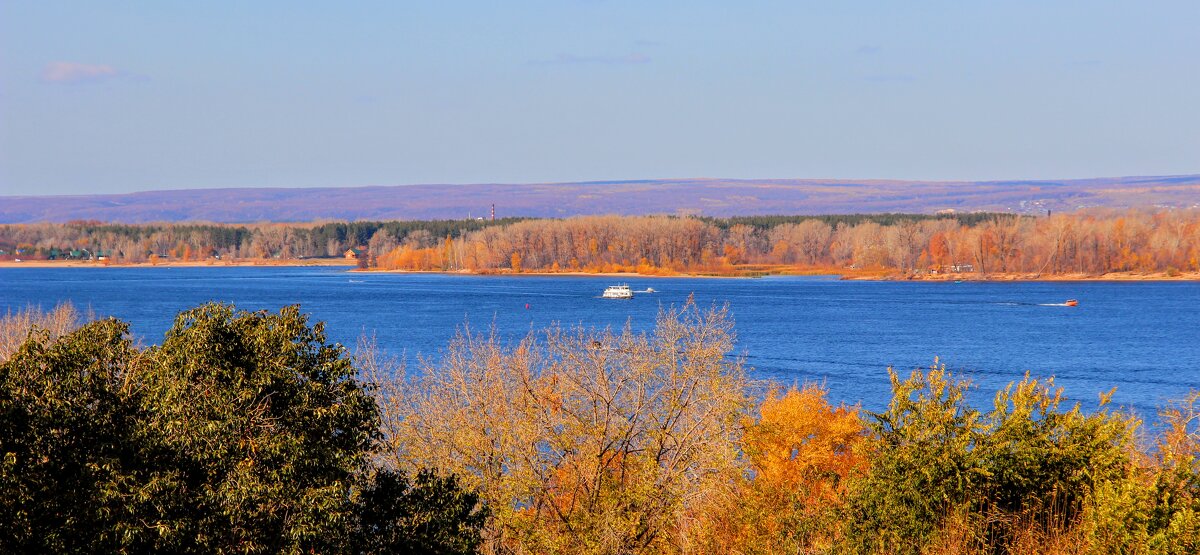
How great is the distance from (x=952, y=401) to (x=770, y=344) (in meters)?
43.1

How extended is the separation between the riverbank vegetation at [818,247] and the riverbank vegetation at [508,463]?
12052 centimetres

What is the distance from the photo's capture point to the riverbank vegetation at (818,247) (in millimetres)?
133625

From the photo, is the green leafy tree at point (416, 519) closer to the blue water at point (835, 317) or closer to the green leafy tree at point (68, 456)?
the green leafy tree at point (68, 456)

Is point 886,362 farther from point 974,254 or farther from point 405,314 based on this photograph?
point 974,254

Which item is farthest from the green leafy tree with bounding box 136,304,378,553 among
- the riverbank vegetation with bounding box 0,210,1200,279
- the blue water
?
the riverbank vegetation with bounding box 0,210,1200,279

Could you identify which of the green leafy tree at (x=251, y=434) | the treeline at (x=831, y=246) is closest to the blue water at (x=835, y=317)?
the treeline at (x=831, y=246)

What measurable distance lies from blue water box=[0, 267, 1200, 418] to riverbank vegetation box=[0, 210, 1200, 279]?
9388 mm

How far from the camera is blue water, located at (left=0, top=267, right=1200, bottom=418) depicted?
48500 mm

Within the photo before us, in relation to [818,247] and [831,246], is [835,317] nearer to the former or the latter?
[831,246]

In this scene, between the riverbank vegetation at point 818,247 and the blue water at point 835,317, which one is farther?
the riverbank vegetation at point 818,247

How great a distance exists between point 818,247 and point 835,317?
318ft

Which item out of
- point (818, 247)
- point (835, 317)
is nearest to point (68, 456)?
point (835, 317)

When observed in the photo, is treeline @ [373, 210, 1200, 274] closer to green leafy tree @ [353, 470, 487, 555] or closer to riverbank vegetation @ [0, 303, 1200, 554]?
riverbank vegetation @ [0, 303, 1200, 554]

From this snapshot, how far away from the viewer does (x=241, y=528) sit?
9492mm
